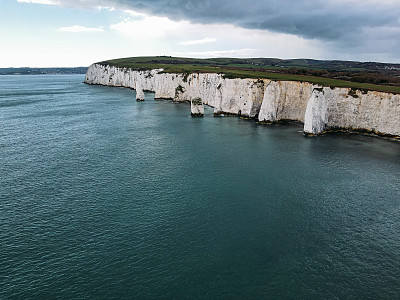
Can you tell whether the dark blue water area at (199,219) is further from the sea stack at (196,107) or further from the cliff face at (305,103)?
the sea stack at (196,107)

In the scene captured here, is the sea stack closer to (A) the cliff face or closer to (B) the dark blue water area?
(A) the cliff face

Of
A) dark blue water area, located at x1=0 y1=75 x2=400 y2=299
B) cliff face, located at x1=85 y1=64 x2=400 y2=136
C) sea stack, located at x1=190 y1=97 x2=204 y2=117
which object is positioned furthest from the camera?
sea stack, located at x1=190 y1=97 x2=204 y2=117

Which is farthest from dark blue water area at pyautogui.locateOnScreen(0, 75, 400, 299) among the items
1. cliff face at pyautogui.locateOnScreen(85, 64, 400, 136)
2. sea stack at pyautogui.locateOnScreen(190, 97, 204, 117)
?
sea stack at pyautogui.locateOnScreen(190, 97, 204, 117)

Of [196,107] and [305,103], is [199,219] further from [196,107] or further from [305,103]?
[196,107]

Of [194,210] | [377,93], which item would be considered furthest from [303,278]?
[377,93]

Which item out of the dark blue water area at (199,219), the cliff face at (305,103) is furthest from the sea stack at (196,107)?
the dark blue water area at (199,219)

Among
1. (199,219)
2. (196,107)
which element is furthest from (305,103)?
(199,219)
